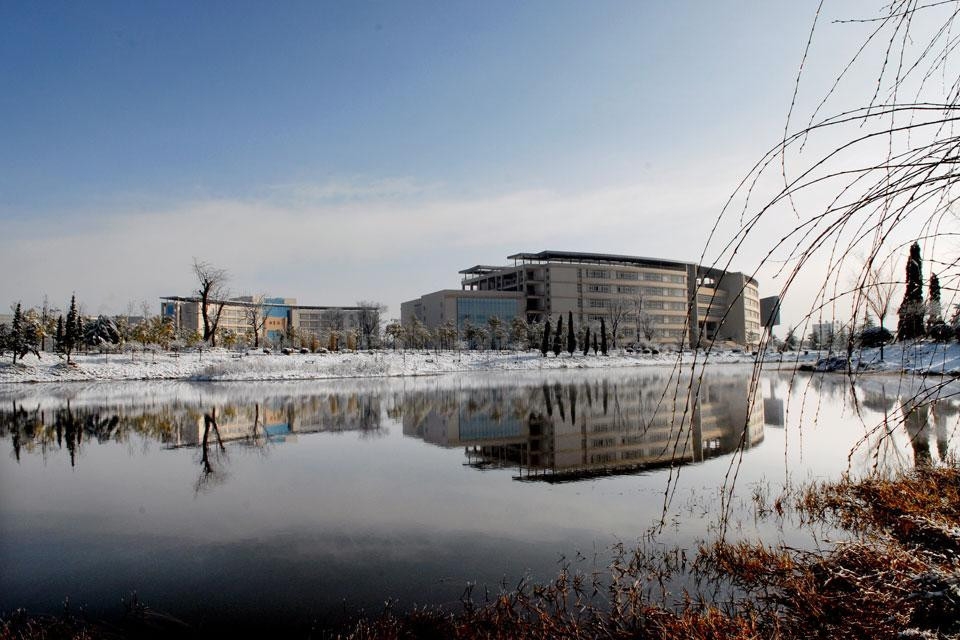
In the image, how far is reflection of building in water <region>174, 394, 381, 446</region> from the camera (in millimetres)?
18281

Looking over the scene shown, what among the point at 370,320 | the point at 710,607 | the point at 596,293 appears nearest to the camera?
the point at 710,607

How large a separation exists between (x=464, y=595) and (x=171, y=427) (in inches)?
655

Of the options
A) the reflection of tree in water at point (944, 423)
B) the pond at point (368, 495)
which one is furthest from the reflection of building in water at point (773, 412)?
the reflection of tree in water at point (944, 423)

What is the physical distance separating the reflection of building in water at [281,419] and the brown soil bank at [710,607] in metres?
12.8

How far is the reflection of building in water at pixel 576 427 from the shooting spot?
13.4 meters

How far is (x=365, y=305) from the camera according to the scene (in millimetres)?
86812

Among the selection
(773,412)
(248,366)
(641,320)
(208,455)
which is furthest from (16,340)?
(641,320)

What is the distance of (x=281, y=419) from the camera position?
21.7 m

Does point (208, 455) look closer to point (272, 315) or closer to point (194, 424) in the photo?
point (194, 424)

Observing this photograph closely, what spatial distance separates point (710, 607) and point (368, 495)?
6783mm

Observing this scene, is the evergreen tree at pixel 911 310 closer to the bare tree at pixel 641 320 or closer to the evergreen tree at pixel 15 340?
the evergreen tree at pixel 15 340

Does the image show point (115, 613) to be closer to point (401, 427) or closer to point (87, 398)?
point (401, 427)

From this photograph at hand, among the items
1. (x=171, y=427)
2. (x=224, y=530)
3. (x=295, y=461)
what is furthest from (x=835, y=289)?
(x=171, y=427)

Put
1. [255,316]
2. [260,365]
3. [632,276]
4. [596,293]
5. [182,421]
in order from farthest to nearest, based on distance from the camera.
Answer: [632,276] < [596,293] < [255,316] < [260,365] < [182,421]
